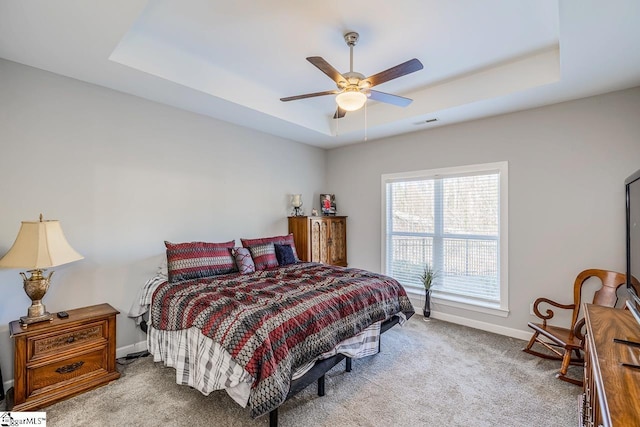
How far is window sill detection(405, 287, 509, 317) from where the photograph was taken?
360cm

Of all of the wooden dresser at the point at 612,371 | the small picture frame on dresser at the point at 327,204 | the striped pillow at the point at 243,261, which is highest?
the small picture frame on dresser at the point at 327,204

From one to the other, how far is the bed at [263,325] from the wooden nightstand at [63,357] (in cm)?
37

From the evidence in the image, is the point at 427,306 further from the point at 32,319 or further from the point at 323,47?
the point at 32,319

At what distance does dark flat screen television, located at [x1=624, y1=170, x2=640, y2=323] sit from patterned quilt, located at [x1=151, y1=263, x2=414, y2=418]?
5.48 feet

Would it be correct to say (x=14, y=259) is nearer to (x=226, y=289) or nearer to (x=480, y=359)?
(x=226, y=289)

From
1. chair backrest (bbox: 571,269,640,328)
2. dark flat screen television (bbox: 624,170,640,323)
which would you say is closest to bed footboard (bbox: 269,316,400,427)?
dark flat screen television (bbox: 624,170,640,323)

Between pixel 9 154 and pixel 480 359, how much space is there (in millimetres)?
4547

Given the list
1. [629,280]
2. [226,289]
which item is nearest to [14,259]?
[226,289]

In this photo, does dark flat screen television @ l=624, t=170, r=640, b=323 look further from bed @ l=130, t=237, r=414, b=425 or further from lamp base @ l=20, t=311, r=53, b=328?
lamp base @ l=20, t=311, r=53, b=328

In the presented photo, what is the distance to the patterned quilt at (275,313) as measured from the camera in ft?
5.91

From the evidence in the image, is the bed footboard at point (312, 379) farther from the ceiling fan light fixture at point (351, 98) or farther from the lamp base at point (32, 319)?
the ceiling fan light fixture at point (351, 98)

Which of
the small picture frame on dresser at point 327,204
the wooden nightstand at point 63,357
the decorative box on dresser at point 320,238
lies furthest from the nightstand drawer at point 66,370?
the small picture frame on dresser at point 327,204

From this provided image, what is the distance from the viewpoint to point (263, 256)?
3.51 m

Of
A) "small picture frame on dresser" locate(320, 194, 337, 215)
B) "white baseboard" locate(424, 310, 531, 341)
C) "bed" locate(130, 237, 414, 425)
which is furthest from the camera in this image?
"small picture frame on dresser" locate(320, 194, 337, 215)
